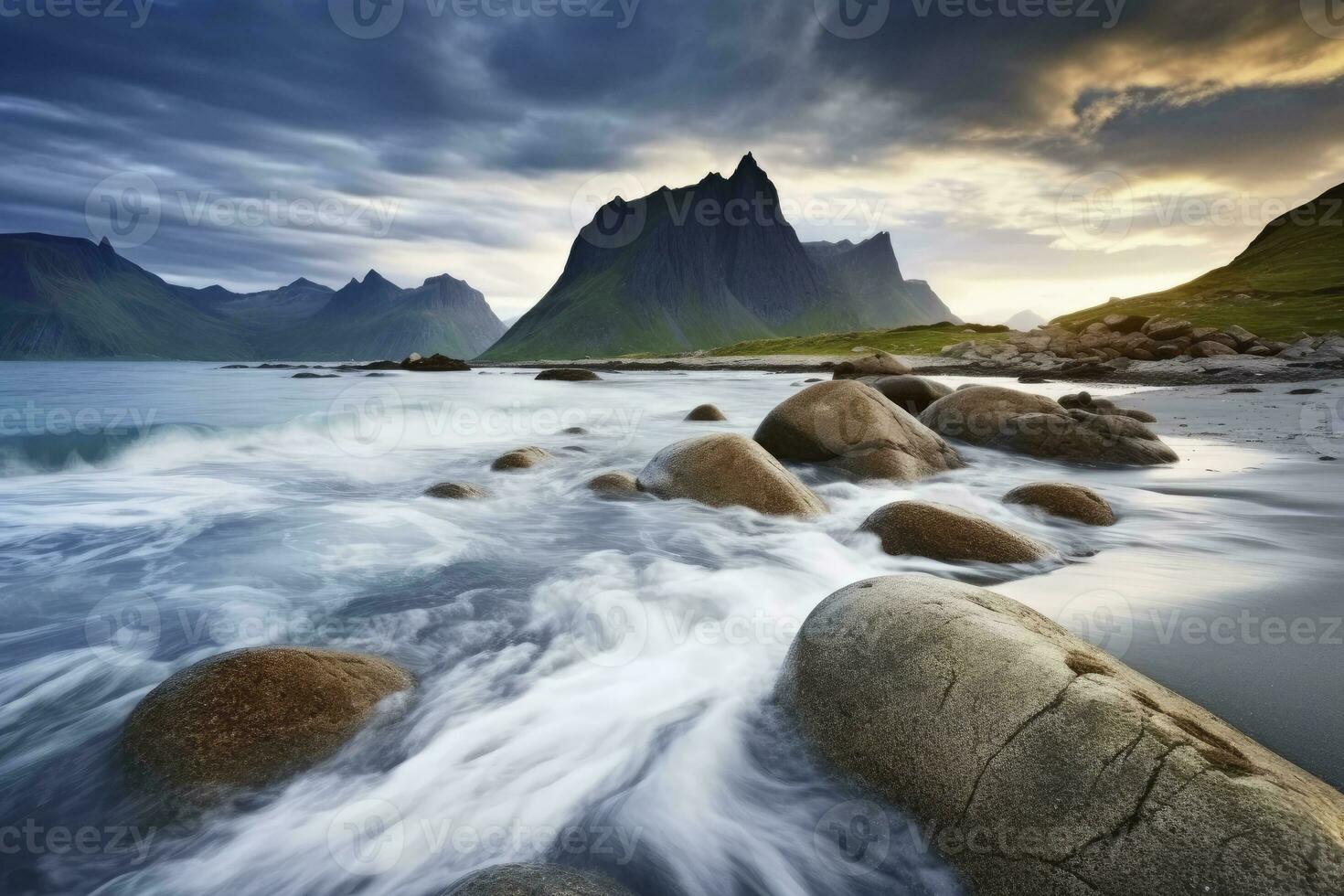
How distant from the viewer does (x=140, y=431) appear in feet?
53.9

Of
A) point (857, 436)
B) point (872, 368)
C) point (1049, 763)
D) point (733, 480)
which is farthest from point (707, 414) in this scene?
point (1049, 763)

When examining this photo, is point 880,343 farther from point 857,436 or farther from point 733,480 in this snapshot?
point 733,480

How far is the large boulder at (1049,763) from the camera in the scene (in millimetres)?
2105

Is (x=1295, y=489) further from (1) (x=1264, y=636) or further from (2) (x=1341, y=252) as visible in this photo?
(2) (x=1341, y=252)

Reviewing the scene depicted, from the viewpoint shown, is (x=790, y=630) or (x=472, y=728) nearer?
(x=472, y=728)

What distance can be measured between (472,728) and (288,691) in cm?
106

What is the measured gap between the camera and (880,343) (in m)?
77.6

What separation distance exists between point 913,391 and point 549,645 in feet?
41.4

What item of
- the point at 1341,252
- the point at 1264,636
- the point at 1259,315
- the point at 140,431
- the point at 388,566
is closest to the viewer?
the point at 1264,636

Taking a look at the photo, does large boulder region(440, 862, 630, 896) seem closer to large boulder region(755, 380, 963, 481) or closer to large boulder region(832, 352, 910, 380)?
large boulder region(755, 380, 963, 481)

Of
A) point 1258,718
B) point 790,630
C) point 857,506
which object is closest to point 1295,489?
point 857,506

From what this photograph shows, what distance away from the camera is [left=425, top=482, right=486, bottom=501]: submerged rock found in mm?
9734

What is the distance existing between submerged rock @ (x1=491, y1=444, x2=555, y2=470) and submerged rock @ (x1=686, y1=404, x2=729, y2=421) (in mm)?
7927

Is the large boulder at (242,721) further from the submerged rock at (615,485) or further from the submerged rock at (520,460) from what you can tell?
the submerged rock at (520,460)
